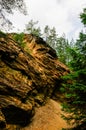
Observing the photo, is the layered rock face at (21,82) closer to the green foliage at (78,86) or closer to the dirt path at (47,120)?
the dirt path at (47,120)

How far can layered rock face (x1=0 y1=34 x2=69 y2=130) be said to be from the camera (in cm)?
2014

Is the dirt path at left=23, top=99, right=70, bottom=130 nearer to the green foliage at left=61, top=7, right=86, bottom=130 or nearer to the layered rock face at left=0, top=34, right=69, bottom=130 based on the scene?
the layered rock face at left=0, top=34, right=69, bottom=130

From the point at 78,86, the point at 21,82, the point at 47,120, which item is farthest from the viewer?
the point at 47,120

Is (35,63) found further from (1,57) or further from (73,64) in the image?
(73,64)

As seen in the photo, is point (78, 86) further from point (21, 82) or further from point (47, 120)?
point (47, 120)

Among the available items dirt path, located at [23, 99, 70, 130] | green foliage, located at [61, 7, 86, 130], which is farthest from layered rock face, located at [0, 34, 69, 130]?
green foliage, located at [61, 7, 86, 130]

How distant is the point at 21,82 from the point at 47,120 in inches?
167

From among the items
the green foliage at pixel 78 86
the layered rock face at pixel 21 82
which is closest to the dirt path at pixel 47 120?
the layered rock face at pixel 21 82

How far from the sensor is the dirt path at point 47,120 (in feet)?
71.9

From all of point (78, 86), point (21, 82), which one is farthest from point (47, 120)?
point (78, 86)

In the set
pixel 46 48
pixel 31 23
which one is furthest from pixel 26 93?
pixel 31 23

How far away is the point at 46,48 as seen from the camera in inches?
1261

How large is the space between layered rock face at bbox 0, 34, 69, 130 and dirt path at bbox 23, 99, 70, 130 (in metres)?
0.56

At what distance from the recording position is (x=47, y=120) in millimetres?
23062
